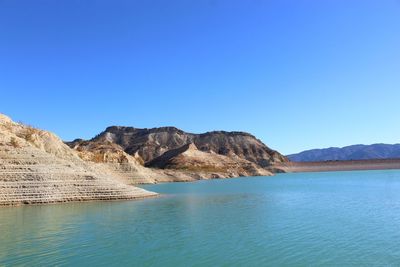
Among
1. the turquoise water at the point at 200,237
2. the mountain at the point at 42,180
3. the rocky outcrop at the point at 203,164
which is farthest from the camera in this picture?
the rocky outcrop at the point at 203,164

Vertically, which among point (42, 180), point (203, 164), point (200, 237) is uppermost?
point (203, 164)

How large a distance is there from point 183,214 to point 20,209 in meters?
14.2

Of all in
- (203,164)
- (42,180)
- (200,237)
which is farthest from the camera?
(203,164)

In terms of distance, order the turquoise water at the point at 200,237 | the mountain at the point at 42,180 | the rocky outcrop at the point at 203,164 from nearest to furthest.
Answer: the turquoise water at the point at 200,237 → the mountain at the point at 42,180 → the rocky outcrop at the point at 203,164

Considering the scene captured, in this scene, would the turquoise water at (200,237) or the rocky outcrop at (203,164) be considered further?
the rocky outcrop at (203,164)

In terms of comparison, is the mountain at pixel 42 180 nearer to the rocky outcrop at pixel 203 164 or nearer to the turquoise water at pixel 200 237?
the turquoise water at pixel 200 237

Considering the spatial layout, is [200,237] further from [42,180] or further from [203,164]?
[203,164]

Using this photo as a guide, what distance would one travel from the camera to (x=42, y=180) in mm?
40094

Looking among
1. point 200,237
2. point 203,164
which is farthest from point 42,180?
point 203,164

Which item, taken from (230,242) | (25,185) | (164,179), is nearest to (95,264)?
(230,242)

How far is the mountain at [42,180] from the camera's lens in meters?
38.8

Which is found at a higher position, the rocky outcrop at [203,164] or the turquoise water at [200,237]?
the rocky outcrop at [203,164]

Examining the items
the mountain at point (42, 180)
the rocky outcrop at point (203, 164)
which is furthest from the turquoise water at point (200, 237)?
the rocky outcrop at point (203, 164)

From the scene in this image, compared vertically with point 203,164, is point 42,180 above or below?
below
